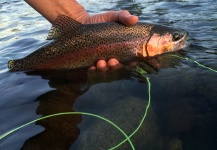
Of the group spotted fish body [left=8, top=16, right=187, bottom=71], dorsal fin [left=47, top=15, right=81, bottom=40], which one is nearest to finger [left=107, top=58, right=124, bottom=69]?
spotted fish body [left=8, top=16, right=187, bottom=71]

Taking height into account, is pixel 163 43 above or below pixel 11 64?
above

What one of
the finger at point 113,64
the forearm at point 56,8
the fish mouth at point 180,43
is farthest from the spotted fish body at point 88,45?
the forearm at point 56,8

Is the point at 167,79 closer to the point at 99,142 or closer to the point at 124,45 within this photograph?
the point at 124,45

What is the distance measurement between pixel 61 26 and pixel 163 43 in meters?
1.41

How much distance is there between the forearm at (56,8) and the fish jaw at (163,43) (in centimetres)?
120

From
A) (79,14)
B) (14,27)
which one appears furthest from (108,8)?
(79,14)

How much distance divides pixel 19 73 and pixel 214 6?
4.59 m

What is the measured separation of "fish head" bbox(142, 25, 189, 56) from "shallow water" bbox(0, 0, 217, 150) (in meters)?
0.16

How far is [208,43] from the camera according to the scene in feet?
13.7

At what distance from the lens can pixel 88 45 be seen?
145 inches

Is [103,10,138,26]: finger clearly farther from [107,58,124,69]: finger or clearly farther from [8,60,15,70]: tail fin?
[8,60,15,70]: tail fin

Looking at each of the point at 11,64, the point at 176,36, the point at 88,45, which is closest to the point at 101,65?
the point at 88,45

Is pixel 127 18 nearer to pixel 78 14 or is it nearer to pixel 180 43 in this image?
pixel 180 43

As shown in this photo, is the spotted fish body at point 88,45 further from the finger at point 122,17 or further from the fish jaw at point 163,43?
the finger at point 122,17
